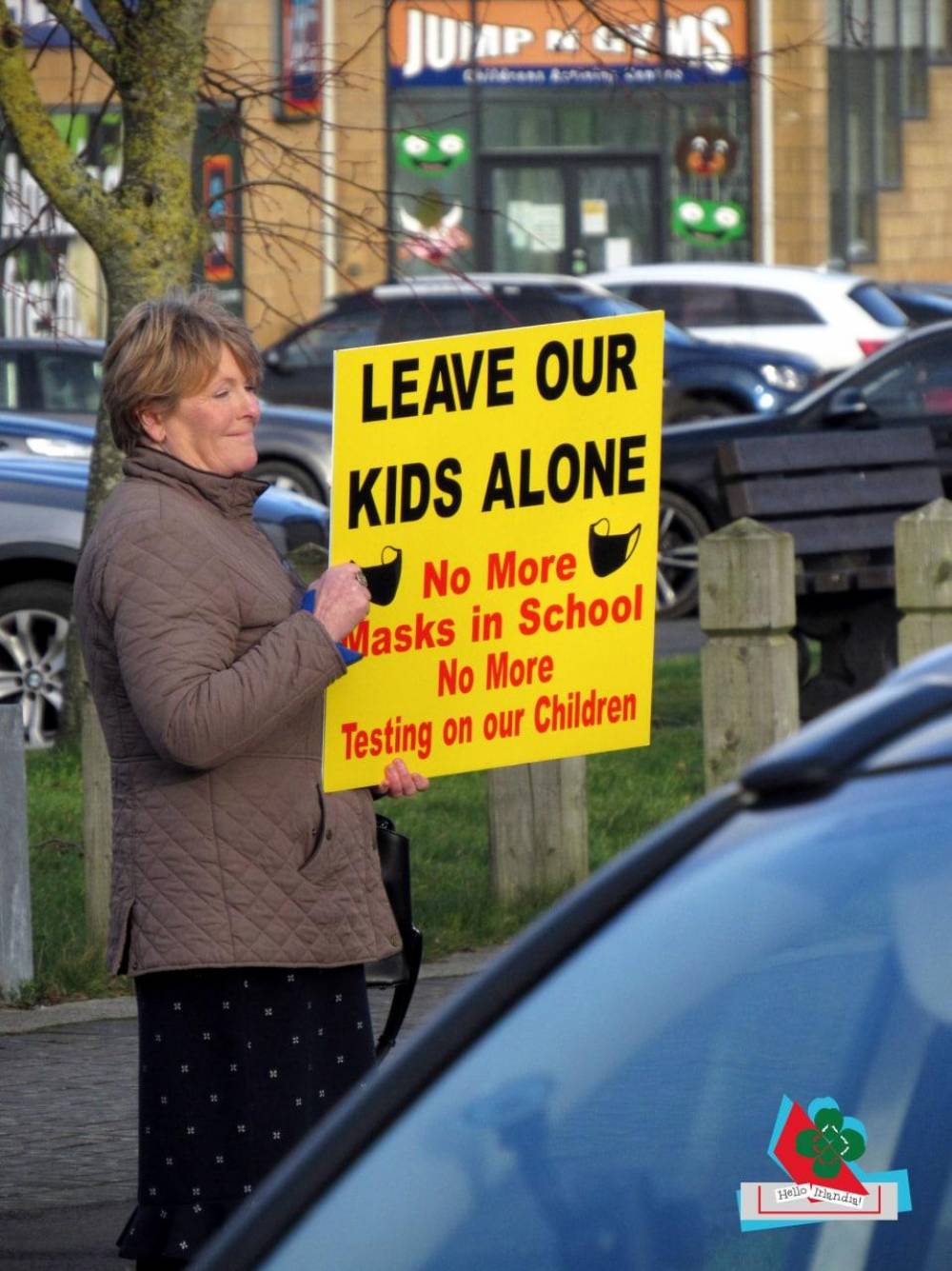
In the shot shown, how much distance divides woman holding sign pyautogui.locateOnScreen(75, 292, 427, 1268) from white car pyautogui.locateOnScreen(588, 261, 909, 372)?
18.5 meters

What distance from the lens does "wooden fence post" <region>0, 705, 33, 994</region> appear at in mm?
6938

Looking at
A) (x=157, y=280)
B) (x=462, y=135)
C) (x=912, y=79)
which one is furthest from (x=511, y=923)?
(x=912, y=79)

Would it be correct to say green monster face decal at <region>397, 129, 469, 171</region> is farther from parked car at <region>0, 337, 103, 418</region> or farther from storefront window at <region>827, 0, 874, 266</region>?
parked car at <region>0, 337, 103, 418</region>

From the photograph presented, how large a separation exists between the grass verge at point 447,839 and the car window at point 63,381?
23.3 feet

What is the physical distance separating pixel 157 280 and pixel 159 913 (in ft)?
19.3

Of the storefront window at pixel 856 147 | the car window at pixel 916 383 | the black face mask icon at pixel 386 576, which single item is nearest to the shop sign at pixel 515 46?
the storefront window at pixel 856 147

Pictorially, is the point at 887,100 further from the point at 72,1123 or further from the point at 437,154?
the point at 72,1123

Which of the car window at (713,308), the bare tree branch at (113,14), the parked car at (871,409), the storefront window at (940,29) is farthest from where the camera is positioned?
the storefront window at (940,29)

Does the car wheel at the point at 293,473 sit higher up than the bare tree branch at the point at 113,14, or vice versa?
the bare tree branch at the point at 113,14

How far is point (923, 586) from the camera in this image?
8.08 metres

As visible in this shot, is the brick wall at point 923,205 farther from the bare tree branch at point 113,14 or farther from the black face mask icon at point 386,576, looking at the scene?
the black face mask icon at point 386,576

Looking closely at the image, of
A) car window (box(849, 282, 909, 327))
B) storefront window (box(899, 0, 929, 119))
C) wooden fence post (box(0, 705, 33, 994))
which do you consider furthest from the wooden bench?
storefront window (box(899, 0, 929, 119))

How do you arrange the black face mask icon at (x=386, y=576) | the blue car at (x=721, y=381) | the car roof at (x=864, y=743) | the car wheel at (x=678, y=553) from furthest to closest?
the blue car at (x=721, y=381) → the car wheel at (x=678, y=553) → the black face mask icon at (x=386, y=576) → the car roof at (x=864, y=743)

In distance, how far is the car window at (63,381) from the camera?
1797cm
